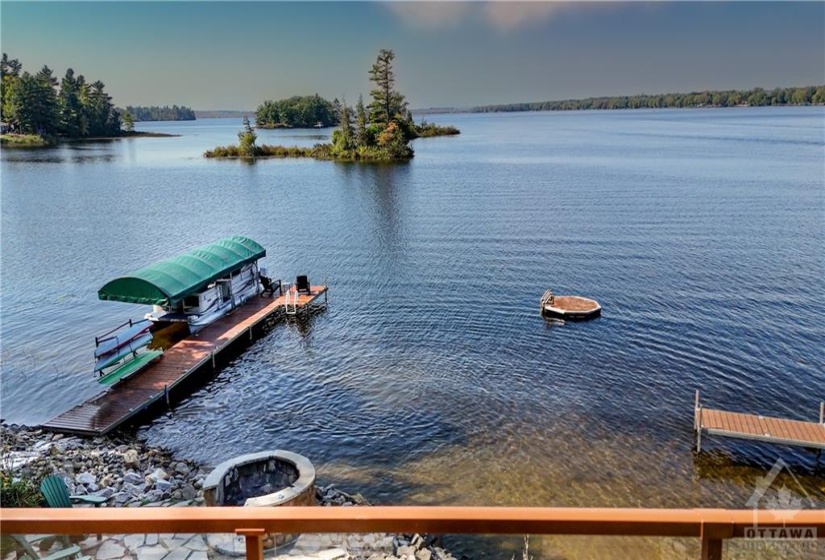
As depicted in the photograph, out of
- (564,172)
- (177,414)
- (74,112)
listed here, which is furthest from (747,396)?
(74,112)

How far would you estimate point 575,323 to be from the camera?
82.2 ft

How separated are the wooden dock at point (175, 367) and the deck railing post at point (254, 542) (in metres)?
16.4

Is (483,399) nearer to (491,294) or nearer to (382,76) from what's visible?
(491,294)

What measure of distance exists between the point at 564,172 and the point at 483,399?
56.9 m

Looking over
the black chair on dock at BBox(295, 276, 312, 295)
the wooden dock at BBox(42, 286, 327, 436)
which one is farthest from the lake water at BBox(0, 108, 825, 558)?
the black chair on dock at BBox(295, 276, 312, 295)

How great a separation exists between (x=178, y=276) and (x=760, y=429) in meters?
19.9

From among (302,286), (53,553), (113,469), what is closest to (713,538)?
(53,553)

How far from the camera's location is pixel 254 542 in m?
2.52

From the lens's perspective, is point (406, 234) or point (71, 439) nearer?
point (71, 439)

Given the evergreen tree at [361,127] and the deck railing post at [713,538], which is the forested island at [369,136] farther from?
the deck railing post at [713,538]

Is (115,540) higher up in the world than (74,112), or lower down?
lower down

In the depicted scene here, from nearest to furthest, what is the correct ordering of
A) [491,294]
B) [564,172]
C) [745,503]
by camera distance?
1. [745,503]
2. [491,294]
3. [564,172]

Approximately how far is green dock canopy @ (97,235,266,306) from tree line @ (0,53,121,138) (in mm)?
117789

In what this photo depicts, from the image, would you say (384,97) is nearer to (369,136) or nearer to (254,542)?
(369,136)
